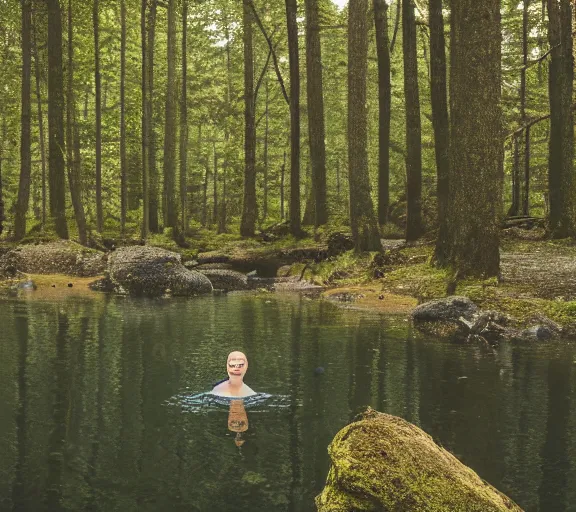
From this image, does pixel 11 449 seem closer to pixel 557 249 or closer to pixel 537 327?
pixel 537 327

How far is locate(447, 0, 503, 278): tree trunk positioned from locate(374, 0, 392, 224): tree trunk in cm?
1241

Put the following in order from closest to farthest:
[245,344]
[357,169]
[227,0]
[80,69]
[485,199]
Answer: [245,344]
[485,199]
[357,169]
[80,69]
[227,0]

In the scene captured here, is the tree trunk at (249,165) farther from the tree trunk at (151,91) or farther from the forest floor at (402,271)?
the tree trunk at (151,91)

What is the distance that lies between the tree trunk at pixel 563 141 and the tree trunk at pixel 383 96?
21.9 feet

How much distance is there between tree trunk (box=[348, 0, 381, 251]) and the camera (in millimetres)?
21203

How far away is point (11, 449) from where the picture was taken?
6.54 m

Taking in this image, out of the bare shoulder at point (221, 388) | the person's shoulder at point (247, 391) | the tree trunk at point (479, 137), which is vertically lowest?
the person's shoulder at point (247, 391)

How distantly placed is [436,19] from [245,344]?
12.6 meters

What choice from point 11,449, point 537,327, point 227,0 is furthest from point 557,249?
point 227,0

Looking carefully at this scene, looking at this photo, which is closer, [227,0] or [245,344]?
[245,344]

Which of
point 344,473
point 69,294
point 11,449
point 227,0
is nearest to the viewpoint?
point 344,473

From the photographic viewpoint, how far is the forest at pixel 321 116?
14.8 m

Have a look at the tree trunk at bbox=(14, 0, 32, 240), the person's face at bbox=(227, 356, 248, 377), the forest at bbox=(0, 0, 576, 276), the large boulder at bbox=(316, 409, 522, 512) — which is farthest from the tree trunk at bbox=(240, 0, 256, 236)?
the large boulder at bbox=(316, 409, 522, 512)

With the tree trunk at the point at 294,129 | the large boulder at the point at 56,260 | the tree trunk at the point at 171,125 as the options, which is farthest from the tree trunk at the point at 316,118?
the large boulder at the point at 56,260
